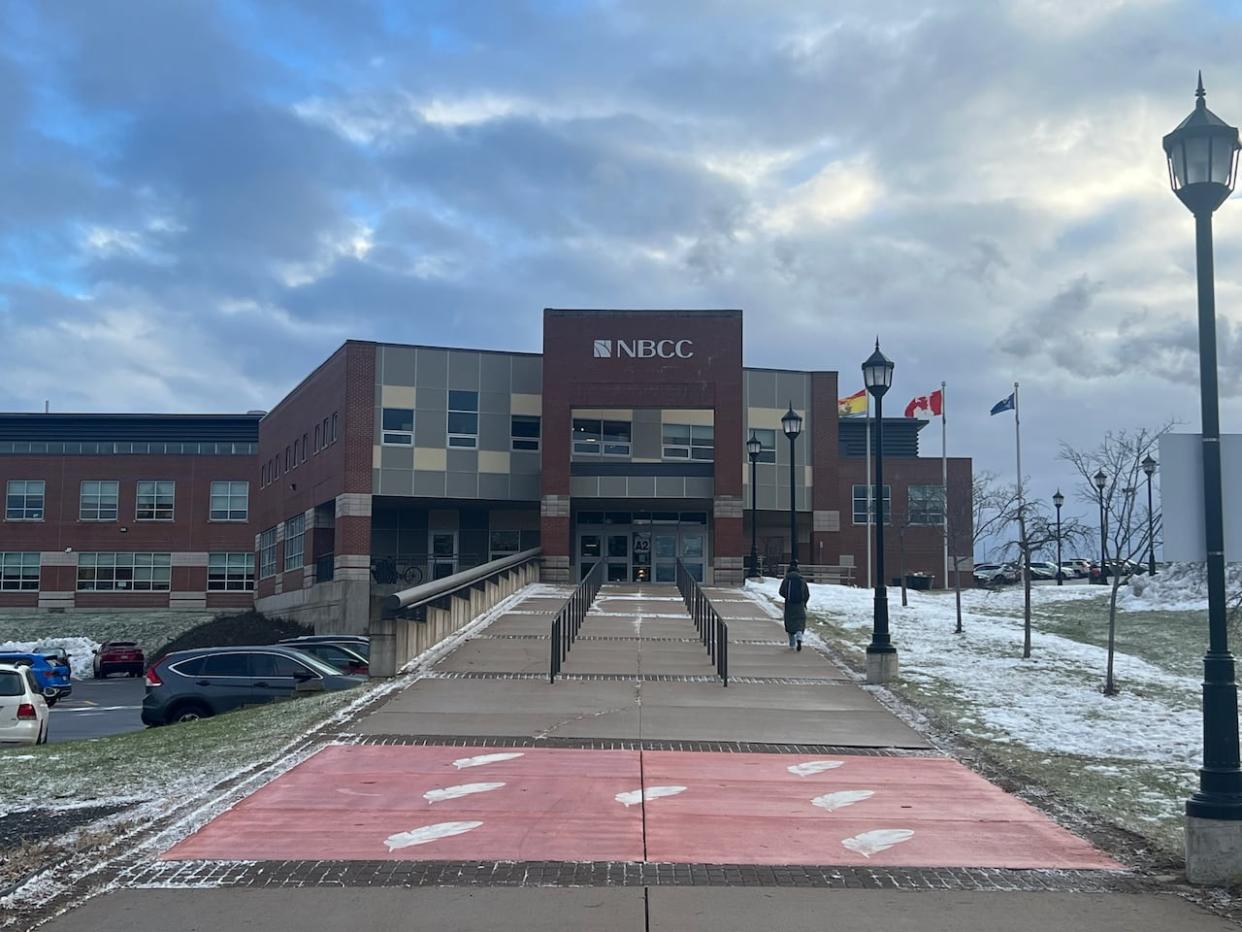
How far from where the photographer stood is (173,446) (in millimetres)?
76688

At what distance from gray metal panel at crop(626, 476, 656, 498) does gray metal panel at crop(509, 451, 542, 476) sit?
17.4 ft

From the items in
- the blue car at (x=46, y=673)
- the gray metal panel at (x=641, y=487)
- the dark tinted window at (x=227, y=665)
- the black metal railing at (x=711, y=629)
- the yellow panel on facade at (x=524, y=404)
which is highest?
the yellow panel on facade at (x=524, y=404)

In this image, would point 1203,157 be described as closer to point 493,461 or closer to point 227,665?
point 227,665

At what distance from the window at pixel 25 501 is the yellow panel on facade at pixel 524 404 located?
33947 millimetres

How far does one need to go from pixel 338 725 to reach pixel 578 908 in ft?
21.5

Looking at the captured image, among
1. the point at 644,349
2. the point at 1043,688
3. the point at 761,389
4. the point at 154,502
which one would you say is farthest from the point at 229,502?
the point at 1043,688

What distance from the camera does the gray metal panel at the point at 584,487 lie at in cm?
4716

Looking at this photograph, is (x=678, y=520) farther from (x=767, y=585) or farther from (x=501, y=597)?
(x=501, y=597)

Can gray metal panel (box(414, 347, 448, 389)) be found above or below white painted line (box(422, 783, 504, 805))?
above

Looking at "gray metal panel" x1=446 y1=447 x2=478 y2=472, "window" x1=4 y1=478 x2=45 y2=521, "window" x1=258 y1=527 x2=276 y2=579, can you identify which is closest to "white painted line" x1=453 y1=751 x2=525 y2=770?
"gray metal panel" x1=446 y1=447 x2=478 y2=472

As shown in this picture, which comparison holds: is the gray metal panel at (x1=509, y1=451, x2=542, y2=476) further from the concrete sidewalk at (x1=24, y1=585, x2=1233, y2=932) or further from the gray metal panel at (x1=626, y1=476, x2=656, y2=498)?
the concrete sidewalk at (x1=24, y1=585, x2=1233, y2=932)

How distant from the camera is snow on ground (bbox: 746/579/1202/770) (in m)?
12.9

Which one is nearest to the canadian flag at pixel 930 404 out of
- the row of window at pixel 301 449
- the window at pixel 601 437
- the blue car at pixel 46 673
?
the window at pixel 601 437

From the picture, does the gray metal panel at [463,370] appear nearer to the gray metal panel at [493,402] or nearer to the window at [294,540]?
the gray metal panel at [493,402]
